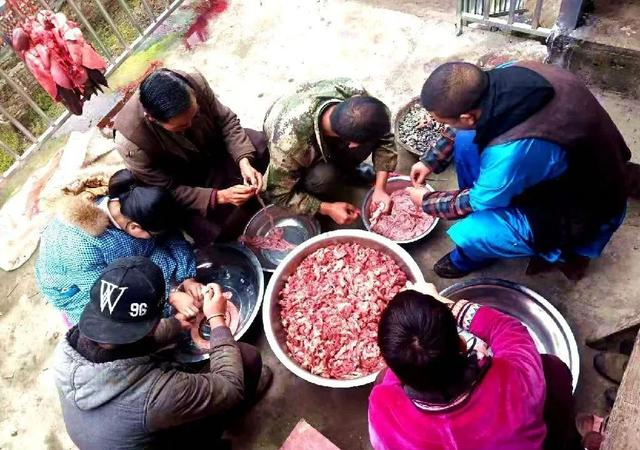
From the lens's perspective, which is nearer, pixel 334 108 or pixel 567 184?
pixel 567 184

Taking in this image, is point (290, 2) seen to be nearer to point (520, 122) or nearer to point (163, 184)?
point (163, 184)

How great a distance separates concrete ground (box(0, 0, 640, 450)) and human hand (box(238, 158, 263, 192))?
1056mm

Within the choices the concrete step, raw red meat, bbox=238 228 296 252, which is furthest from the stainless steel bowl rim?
the concrete step

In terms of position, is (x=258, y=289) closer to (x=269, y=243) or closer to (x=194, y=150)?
(x=269, y=243)

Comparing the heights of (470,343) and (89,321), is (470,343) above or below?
below

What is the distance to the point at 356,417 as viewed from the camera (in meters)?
3.34

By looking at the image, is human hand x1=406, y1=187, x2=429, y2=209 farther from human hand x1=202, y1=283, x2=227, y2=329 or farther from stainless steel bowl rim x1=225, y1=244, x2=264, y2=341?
human hand x1=202, y1=283, x2=227, y2=329

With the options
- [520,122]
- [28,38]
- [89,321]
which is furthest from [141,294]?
[28,38]

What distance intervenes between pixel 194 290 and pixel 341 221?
112 centimetres

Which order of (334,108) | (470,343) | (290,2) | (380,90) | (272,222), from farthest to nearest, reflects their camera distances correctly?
(290,2), (380,90), (272,222), (334,108), (470,343)

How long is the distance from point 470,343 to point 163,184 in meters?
2.32

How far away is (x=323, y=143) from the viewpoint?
132 inches

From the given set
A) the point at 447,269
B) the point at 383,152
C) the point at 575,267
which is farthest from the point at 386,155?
the point at 575,267

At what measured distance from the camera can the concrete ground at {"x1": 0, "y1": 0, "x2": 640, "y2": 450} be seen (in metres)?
3.40
